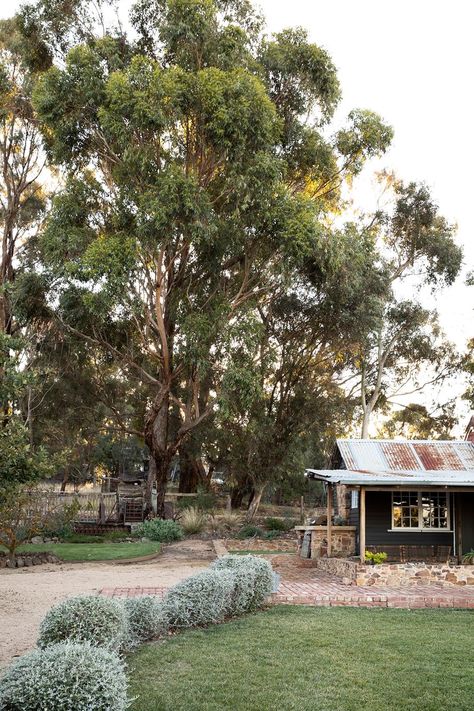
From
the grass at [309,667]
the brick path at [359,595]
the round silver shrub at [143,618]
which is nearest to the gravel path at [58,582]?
the brick path at [359,595]

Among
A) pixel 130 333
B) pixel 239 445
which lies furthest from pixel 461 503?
pixel 239 445

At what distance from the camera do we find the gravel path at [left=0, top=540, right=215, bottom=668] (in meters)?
8.88

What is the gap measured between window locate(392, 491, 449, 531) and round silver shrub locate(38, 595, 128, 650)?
11.0 metres

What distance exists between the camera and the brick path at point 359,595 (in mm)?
11148

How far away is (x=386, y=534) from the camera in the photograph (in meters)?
16.9

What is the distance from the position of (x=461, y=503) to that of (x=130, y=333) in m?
12.6

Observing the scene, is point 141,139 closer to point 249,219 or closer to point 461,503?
point 249,219

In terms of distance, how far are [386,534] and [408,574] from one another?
2.77 metres

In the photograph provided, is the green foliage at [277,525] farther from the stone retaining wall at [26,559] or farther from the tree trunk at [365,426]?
the stone retaining wall at [26,559]

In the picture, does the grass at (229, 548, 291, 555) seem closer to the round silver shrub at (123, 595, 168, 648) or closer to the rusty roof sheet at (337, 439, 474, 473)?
the rusty roof sheet at (337, 439, 474, 473)

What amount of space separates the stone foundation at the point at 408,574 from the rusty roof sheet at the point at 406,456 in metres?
3.38

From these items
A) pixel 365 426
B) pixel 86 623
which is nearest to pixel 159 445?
pixel 365 426

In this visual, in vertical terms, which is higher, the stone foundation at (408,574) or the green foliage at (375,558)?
the green foliage at (375,558)

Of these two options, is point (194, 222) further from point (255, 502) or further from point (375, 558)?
point (255, 502)
